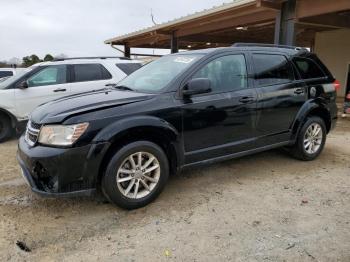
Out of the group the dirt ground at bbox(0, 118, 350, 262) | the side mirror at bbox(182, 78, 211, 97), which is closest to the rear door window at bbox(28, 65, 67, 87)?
the dirt ground at bbox(0, 118, 350, 262)

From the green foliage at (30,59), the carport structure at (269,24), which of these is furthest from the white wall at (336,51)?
the green foliage at (30,59)

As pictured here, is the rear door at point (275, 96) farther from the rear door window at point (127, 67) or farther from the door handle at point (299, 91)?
the rear door window at point (127, 67)

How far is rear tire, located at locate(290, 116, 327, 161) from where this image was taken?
17.8 feet

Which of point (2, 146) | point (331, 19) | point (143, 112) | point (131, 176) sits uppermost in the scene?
point (331, 19)

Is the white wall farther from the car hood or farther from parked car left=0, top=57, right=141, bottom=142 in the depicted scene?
the car hood

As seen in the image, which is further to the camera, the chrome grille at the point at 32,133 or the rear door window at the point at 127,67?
the rear door window at the point at 127,67

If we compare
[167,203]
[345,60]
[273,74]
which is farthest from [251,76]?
[345,60]

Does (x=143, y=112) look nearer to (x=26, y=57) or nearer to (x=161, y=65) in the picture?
(x=161, y=65)

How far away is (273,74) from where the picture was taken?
5.02 meters

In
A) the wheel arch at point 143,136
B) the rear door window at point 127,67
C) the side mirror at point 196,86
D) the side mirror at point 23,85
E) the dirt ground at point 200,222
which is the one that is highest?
the rear door window at point 127,67

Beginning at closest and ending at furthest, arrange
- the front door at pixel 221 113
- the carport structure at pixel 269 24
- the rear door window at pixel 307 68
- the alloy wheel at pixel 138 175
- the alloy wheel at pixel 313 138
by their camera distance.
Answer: the alloy wheel at pixel 138 175 → the front door at pixel 221 113 → the rear door window at pixel 307 68 → the alloy wheel at pixel 313 138 → the carport structure at pixel 269 24

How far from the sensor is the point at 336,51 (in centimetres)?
1681

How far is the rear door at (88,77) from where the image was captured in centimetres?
804

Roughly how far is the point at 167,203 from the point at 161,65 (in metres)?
1.96
